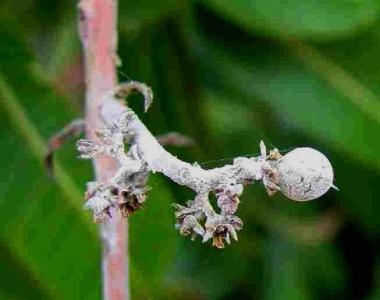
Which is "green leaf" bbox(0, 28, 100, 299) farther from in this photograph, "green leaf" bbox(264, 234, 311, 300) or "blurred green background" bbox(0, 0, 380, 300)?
"green leaf" bbox(264, 234, 311, 300)

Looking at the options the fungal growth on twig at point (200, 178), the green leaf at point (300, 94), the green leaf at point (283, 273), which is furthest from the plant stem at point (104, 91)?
the green leaf at point (283, 273)

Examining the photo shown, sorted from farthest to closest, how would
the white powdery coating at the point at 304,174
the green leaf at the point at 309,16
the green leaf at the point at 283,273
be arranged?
the green leaf at the point at 283,273 → the green leaf at the point at 309,16 → the white powdery coating at the point at 304,174

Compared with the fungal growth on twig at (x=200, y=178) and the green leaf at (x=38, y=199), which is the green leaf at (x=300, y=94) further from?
the fungal growth on twig at (x=200, y=178)

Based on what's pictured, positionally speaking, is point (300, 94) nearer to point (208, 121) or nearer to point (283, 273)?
point (208, 121)

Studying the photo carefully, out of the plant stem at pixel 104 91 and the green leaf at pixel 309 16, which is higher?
the green leaf at pixel 309 16

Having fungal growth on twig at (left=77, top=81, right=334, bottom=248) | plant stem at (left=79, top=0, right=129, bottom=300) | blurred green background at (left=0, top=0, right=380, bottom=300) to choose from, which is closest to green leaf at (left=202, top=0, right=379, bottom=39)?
blurred green background at (left=0, top=0, right=380, bottom=300)

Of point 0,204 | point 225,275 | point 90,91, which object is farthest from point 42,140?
point 225,275

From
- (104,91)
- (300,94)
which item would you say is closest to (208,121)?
(300,94)
